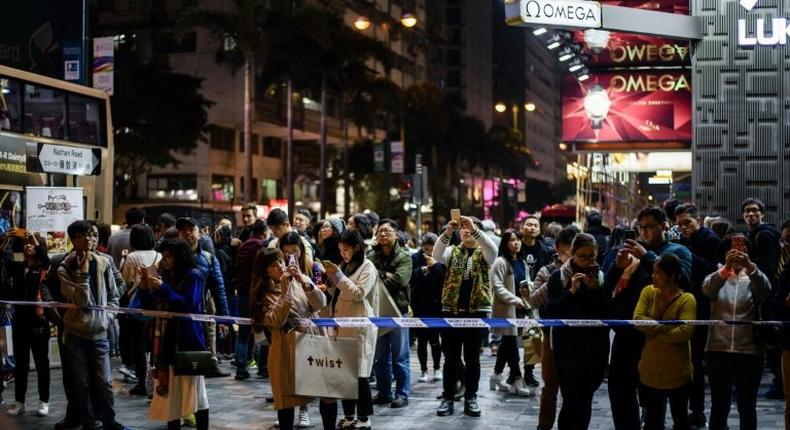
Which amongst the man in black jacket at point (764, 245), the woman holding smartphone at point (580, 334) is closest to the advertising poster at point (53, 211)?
the woman holding smartphone at point (580, 334)

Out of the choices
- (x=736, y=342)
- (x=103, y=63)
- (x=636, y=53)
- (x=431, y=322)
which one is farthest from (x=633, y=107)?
(x=736, y=342)

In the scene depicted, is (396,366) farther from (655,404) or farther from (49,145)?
(49,145)

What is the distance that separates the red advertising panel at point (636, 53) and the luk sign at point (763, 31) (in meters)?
6.31

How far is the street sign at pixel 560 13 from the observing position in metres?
12.0

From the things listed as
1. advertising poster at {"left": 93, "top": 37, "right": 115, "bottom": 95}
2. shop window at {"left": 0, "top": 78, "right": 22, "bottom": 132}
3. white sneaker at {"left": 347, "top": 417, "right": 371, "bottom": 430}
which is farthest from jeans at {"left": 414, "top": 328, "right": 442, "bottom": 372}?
advertising poster at {"left": 93, "top": 37, "right": 115, "bottom": 95}

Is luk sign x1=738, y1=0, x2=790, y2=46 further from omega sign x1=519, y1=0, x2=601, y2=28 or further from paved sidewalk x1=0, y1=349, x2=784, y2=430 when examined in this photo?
paved sidewalk x1=0, y1=349, x2=784, y2=430

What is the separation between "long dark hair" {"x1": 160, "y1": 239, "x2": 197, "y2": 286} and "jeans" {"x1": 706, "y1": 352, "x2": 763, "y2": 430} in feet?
13.3

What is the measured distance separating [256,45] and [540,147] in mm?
107165

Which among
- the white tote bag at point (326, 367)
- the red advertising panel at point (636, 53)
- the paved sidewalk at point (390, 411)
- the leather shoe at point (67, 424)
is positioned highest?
the red advertising panel at point (636, 53)

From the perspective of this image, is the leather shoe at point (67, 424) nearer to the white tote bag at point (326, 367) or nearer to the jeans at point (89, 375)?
the jeans at point (89, 375)

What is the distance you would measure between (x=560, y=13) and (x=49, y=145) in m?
6.92

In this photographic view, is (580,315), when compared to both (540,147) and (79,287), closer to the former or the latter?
(79,287)

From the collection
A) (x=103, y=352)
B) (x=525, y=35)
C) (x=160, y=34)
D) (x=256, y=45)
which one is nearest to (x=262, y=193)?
(x=160, y=34)

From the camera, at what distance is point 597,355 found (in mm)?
6996
